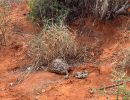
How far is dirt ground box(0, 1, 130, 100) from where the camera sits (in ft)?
17.8

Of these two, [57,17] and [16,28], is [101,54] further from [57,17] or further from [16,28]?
[16,28]

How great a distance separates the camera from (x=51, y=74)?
5.91m

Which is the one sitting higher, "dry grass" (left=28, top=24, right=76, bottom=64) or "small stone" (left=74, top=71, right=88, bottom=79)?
"dry grass" (left=28, top=24, right=76, bottom=64)

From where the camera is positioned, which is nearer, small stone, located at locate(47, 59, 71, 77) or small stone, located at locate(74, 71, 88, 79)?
small stone, located at locate(74, 71, 88, 79)

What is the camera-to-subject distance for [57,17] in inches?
270

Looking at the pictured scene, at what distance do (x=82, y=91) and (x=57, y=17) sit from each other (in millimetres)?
1879

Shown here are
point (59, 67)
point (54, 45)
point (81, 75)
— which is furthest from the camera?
point (54, 45)

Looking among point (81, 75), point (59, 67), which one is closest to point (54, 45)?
point (59, 67)

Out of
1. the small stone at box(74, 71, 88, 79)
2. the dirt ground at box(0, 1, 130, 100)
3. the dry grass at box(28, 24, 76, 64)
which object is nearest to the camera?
the dirt ground at box(0, 1, 130, 100)

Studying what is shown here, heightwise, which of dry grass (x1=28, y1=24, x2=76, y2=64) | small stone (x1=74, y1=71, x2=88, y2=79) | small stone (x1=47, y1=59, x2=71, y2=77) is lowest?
small stone (x1=74, y1=71, x2=88, y2=79)

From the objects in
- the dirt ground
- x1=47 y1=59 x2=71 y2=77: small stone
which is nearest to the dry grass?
x1=47 y1=59 x2=71 y2=77: small stone

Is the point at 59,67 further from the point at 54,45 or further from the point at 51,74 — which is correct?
the point at 54,45

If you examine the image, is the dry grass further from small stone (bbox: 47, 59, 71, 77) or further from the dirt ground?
the dirt ground

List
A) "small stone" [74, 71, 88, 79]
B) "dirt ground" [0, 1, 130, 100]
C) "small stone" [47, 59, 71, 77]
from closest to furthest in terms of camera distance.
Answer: "dirt ground" [0, 1, 130, 100]
"small stone" [74, 71, 88, 79]
"small stone" [47, 59, 71, 77]
